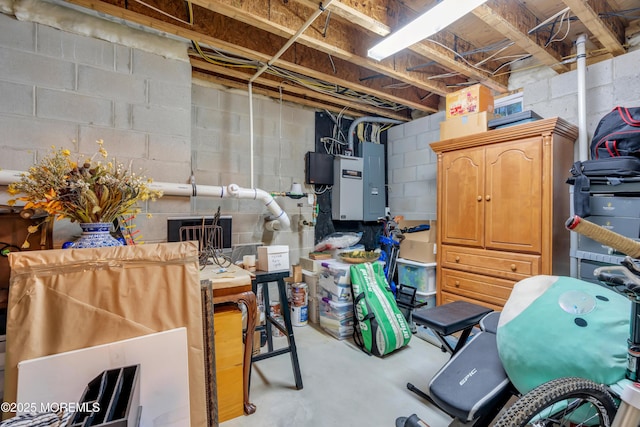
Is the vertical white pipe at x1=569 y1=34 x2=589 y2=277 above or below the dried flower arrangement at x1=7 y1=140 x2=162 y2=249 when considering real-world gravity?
above

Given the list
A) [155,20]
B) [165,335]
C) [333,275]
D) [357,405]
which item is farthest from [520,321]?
[155,20]

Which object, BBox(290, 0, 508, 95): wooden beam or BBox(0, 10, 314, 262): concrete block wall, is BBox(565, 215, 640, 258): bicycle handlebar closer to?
BBox(290, 0, 508, 95): wooden beam

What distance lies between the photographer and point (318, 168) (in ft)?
11.3

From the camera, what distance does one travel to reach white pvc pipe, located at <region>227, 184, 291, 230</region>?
2574mm

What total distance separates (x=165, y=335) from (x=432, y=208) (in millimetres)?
3058

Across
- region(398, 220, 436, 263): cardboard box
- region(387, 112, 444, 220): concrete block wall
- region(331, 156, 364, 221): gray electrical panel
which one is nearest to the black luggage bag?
region(398, 220, 436, 263): cardboard box

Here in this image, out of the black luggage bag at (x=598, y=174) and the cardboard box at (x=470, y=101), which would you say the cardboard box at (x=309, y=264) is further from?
the black luggage bag at (x=598, y=174)

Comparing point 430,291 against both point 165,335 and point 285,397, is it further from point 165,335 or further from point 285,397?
point 165,335

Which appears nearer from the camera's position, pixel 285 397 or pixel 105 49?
pixel 285 397

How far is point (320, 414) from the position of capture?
1.70m

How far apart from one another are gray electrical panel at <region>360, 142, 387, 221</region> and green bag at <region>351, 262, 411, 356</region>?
4.10 feet

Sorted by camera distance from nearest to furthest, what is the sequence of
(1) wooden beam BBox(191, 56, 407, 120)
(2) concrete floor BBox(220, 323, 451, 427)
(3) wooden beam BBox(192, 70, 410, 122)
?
(2) concrete floor BBox(220, 323, 451, 427) → (1) wooden beam BBox(191, 56, 407, 120) → (3) wooden beam BBox(192, 70, 410, 122)

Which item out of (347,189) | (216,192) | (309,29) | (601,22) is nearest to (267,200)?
(216,192)

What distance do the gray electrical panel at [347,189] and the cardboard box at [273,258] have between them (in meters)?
1.57
